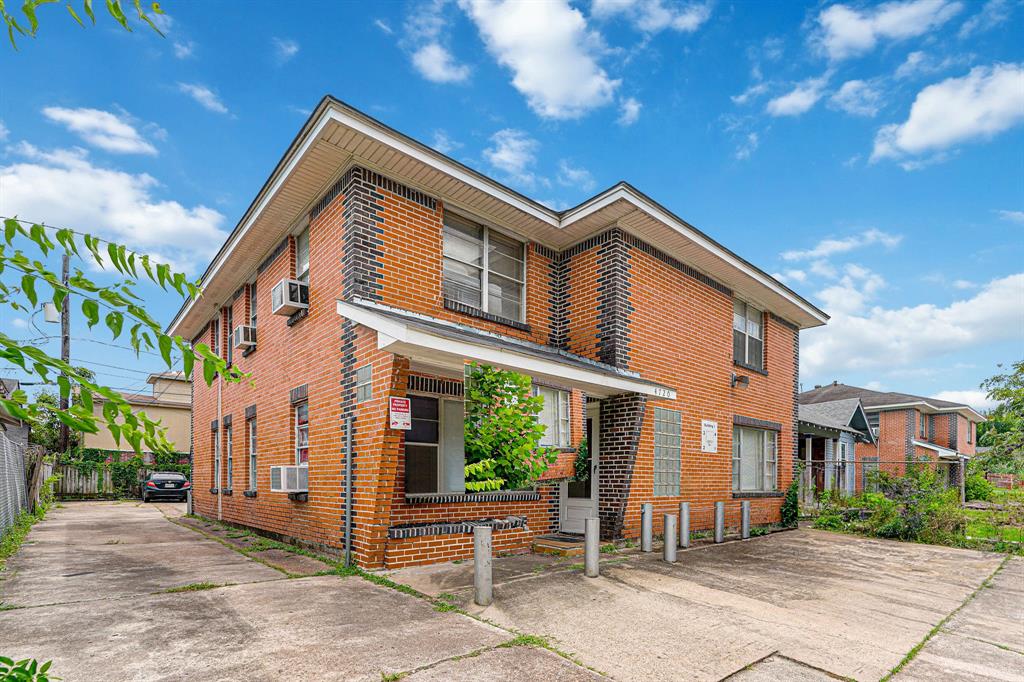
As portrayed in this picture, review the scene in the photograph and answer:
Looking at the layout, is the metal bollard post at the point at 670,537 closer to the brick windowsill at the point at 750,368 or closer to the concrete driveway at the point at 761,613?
the concrete driveway at the point at 761,613

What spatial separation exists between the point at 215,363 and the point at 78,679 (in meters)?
4.17

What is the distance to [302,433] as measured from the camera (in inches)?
409

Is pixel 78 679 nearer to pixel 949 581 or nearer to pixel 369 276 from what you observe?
pixel 369 276

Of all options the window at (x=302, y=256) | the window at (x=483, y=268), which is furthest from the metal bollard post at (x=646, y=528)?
the window at (x=302, y=256)

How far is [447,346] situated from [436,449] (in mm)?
2927

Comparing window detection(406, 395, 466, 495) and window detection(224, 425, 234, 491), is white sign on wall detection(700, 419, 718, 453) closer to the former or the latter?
window detection(406, 395, 466, 495)

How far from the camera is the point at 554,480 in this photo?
1030 centimetres

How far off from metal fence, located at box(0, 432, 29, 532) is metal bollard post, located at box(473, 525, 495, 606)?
9241 mm

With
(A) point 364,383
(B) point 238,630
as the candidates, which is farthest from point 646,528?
(B) point 238,630

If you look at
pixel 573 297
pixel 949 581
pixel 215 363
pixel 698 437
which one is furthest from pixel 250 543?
pixel 949 581

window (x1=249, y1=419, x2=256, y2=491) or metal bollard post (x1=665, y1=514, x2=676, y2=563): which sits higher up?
window (x1=249, y1=419, x2=256, y2=491)

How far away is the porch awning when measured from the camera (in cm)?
687

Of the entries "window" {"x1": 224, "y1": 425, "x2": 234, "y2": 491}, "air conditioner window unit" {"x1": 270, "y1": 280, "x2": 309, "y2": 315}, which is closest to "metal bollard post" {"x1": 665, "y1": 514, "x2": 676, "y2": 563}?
"air conditioner window unit" {"x1": 270, "y1": 280, "x2": 309, "y2": 315}

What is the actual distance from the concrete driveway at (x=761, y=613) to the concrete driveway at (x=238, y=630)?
72 cm
